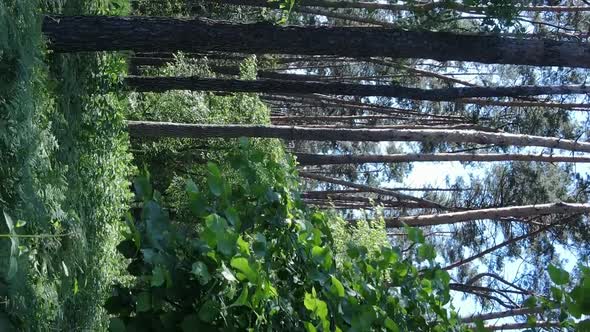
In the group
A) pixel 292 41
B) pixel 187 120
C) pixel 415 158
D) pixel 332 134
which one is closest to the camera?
pixel 292 41

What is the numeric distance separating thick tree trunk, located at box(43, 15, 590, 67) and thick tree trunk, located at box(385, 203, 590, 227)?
587cm

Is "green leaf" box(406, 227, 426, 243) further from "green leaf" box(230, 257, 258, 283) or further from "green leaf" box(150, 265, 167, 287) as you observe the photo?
"green leaf" box(150, 265, 167, 287)

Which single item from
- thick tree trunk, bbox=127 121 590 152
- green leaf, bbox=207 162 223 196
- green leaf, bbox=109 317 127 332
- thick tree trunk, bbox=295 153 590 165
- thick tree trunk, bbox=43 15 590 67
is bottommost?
thick tree trunk, bbox=295 153 590 165

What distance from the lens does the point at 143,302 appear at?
11.5 ft

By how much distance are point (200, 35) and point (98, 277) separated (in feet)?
8.39

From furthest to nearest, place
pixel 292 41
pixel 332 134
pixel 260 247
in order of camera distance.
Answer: pixel 332 134 → pixel 292 41 → pixel 260 247

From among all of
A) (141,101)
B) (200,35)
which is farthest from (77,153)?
(141,101)

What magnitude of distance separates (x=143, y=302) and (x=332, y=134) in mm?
6959

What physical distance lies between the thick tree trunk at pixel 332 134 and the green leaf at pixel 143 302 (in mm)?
6679

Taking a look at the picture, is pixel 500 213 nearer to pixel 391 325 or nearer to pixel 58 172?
pixel 58 172

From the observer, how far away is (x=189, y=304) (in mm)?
3598

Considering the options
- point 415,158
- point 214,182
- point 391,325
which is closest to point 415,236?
point 391,325

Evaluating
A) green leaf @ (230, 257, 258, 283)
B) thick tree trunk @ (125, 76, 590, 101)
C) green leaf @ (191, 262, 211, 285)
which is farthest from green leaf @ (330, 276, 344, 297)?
thick tree trunk @ (125, 76, 590, 101)

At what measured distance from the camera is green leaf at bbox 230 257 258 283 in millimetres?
3340
